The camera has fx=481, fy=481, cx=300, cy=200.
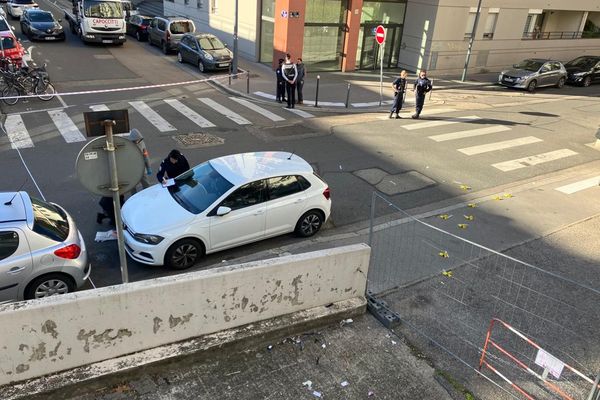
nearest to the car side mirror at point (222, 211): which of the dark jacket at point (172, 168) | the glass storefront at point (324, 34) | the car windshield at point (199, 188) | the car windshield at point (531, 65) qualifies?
the car windshield at point (199, 188)

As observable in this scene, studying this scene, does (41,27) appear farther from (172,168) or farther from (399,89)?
(172,168)

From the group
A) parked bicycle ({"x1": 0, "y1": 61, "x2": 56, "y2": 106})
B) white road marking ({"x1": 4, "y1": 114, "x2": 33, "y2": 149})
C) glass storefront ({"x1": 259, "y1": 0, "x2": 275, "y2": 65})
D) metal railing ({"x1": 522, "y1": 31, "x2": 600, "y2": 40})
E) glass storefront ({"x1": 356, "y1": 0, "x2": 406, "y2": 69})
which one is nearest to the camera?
white road marking ({"x1": 4, "y1": 114, "x2": 33, "y2": 149})

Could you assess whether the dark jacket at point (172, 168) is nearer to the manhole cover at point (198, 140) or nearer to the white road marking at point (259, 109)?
the manhole cover at point (198, 140)

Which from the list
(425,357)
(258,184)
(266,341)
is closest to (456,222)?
(258,184)

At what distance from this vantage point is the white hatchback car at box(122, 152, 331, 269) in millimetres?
7746

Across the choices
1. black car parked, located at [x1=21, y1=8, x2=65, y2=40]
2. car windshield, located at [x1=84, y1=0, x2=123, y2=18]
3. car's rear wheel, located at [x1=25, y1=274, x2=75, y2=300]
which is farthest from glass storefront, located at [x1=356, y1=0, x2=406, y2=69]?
car's rear wheel, located at [x1=25, y1=274, x2=75, y2=300]

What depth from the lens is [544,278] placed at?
7387 millimetres

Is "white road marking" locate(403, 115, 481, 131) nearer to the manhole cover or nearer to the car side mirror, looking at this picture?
the manhole cover

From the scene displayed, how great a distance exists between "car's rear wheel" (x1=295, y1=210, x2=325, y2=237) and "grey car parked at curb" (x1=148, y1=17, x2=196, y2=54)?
20363 mm

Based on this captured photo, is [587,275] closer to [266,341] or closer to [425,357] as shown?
[425,357]

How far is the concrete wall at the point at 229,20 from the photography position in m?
25.3

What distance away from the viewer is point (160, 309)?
4.61m

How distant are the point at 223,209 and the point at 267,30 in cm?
1911

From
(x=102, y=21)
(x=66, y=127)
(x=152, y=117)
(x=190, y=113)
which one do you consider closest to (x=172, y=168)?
(x=66, y=127)
